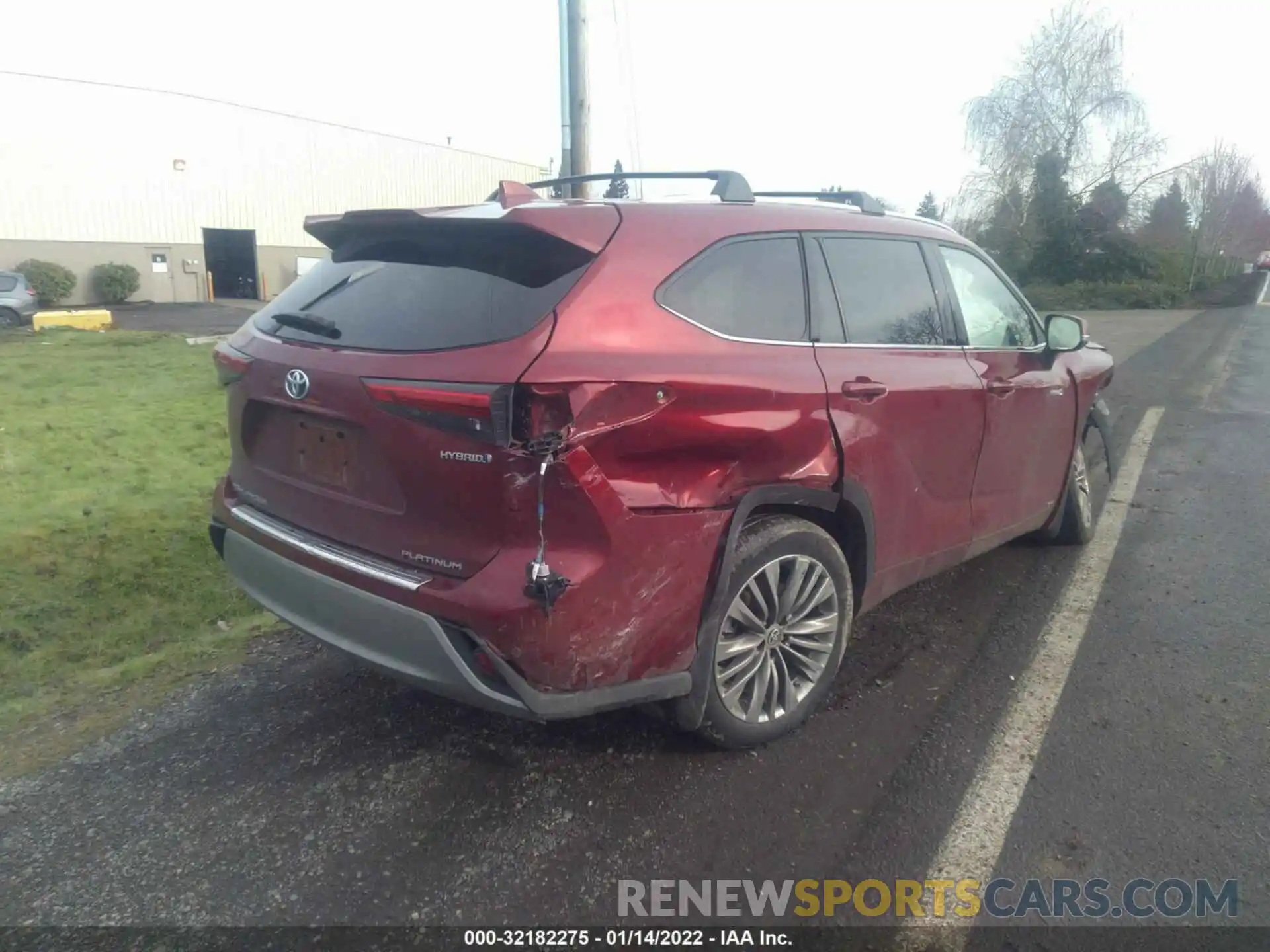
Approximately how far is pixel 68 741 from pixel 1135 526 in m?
5.82

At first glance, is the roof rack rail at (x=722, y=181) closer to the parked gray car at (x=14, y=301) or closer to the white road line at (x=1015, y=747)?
the white road line at (x=1015, y=747)

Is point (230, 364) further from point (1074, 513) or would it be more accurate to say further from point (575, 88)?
point (575, 88)

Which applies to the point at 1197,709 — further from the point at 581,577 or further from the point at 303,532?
the point at 303,532

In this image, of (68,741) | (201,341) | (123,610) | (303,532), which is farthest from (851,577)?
(201,341)

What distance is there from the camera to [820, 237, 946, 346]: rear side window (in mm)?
3469

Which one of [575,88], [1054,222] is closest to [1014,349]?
[575,88]

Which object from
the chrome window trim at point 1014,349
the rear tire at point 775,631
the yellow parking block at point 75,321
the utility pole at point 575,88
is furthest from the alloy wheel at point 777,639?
the yellow parking block at point 75,321

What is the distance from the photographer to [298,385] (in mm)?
2867

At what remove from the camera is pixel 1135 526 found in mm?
5738

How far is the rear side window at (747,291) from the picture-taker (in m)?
2.87

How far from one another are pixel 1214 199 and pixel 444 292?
5153 cm

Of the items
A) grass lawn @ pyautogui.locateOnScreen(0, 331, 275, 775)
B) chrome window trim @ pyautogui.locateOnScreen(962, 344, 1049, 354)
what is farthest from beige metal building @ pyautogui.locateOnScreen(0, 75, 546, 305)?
chrome window trim @ pyautogui.locateOnScreen(962, 344, 1049, 354)

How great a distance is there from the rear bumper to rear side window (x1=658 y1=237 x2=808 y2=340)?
1.15 m

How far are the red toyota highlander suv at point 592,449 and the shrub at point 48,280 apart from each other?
3157cm
